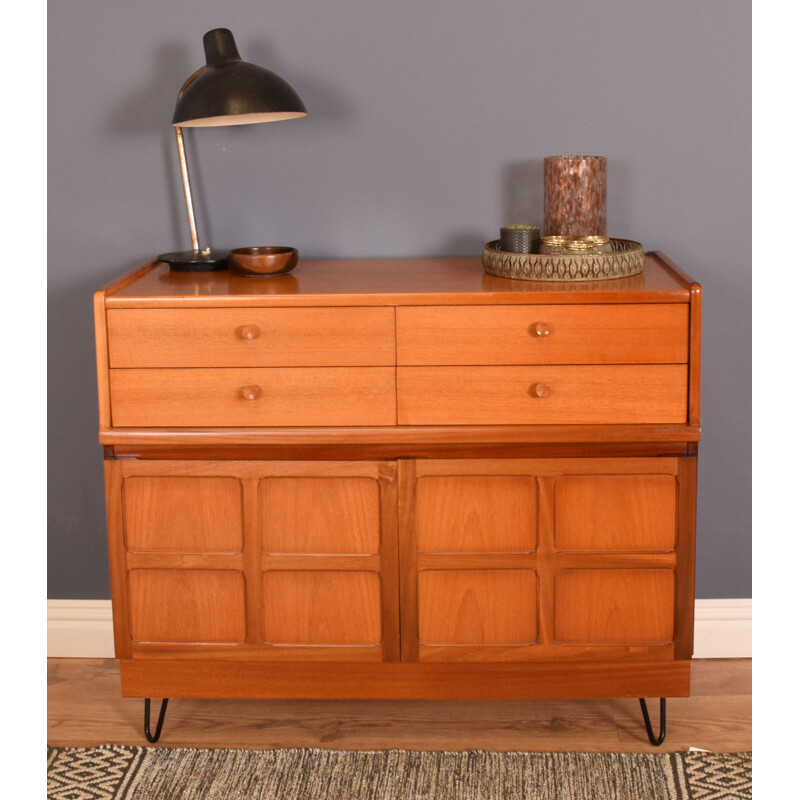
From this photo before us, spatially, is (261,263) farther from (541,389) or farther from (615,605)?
(615,605)

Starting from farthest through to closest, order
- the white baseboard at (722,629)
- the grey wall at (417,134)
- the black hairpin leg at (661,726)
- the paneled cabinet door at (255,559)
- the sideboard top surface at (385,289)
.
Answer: the white baseboard at (722,629) < the grey wall at (417,134) < the black hairpin leg at (661,726) < the paneled cabinet door at (255,559) < the sideboard top surface at (385,289)

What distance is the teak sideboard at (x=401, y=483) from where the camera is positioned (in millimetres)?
1961

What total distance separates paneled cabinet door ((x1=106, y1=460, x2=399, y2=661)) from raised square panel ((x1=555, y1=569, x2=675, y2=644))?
0.35m

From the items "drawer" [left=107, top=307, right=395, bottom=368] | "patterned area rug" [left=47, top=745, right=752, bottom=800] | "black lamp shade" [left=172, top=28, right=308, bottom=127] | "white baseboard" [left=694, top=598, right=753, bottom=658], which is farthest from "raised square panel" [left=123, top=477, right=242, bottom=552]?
"white baseboard" [left=694, top=598, right=753, bottom=658]

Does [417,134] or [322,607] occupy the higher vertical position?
[417,134]

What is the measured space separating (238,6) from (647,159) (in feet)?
→ 3.23

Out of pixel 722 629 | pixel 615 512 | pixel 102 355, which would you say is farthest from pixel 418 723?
pixel 102 355

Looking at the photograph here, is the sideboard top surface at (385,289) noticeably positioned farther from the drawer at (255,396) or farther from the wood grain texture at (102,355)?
the drawer at (255,396)

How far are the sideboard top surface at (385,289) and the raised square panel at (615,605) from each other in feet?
1.82

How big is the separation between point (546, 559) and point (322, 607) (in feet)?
1.52

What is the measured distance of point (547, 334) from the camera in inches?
76.5

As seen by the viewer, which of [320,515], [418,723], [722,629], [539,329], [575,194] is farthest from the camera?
[722,629]

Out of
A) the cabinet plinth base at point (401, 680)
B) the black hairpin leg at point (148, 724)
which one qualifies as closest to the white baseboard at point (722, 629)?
the cabinet plinth base at point (401, 680)
